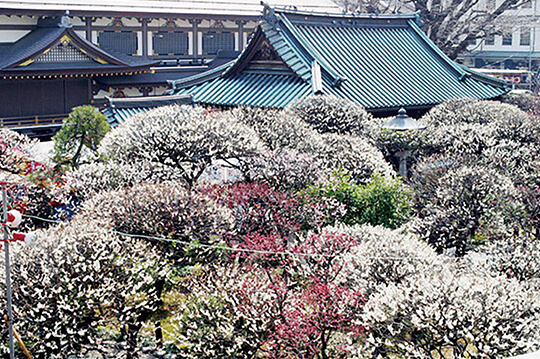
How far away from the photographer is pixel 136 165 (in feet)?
49.0

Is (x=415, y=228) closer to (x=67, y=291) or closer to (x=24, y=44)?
(x=67, y=291)

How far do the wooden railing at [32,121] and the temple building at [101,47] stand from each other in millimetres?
45

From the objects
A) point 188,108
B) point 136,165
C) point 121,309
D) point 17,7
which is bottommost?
point 121,309

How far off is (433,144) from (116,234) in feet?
31.8

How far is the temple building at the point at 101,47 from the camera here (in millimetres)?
32094

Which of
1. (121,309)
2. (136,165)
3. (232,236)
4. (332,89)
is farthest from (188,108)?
(332,89)

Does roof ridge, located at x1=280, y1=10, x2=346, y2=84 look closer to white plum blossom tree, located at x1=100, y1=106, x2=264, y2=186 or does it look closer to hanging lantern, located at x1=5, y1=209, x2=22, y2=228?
white plum blossom tree, located at x1=100, y1=106, x2=264, y2=186

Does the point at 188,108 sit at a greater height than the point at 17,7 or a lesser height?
lesser

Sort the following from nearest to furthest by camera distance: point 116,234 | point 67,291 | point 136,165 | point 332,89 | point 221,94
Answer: point 67,291, point 116,234, point 136,165, point 332,89, point 221,94

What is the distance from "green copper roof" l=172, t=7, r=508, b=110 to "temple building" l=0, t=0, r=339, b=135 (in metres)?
8.70

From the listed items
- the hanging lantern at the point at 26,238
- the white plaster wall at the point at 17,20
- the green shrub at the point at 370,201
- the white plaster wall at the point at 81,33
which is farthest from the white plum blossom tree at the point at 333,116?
the white plaster wall at the point at 81,33

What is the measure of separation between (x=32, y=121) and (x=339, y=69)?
597 inches

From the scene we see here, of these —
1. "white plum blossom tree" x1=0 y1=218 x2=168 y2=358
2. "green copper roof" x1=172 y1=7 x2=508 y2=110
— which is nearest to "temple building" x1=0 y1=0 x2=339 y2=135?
"green copper roof" x1=172 y1=7 x2=508 y2=110

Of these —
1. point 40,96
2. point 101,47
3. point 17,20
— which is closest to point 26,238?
point 40,96
